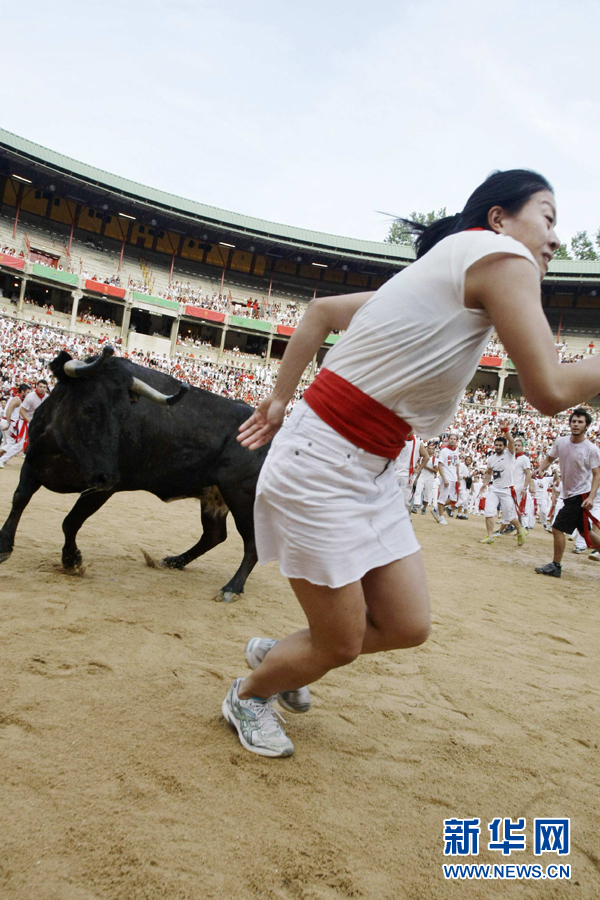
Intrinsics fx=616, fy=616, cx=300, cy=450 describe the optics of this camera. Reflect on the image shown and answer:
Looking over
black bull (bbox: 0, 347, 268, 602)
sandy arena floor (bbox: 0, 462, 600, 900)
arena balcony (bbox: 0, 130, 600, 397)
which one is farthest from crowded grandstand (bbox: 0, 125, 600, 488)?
sandy arena floor (bbox: 0, 462, 600, 900)

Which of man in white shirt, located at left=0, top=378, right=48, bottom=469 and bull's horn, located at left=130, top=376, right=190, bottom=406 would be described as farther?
man in white shirt, located at left=0, top=378, right=48, bottom=469

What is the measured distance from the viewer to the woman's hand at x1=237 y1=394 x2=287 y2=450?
2.20 metres

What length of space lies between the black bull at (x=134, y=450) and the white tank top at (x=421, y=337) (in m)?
2.60

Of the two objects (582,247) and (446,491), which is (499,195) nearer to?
(446,491)

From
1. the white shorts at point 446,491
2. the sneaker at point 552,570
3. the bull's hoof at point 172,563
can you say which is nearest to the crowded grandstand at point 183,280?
the white shorts at point 446,491

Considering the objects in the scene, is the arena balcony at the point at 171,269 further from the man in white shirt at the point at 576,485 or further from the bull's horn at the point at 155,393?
the bull's horn at the point at 155,393

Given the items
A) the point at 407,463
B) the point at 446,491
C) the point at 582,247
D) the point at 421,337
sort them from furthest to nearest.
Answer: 1. the point at 582,247
2. the point at 446,491
3. the point at 407,463
4. the point at 421,337

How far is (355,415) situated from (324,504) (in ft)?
0.96

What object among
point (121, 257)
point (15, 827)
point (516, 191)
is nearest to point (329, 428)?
point (516, 191)

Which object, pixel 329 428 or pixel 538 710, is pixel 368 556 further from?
pixel 538 710

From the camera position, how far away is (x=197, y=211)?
41.6 m

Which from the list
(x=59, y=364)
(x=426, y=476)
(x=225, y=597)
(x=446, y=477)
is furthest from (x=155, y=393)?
(x=426, y=476)

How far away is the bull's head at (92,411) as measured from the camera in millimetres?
4215

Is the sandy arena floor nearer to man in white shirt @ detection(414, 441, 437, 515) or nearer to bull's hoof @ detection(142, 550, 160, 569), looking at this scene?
bull's hoof @ detection(142, 550, 160, 569)
